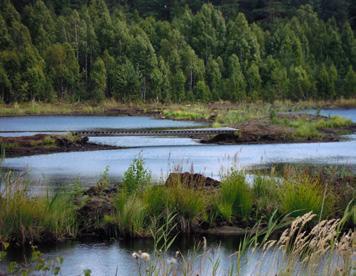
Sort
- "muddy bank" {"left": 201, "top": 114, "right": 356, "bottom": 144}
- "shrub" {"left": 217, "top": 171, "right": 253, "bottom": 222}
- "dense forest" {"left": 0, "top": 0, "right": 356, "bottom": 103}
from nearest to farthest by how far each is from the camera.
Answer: "shrub" {"left": 217, "top": 171, "right": 253, "bottom": 222}, "muddy bank" {"left": 201, "top": 114, "right": 356, "bottom": 144}, "dense forest" {"left": 0, "top": 0, "right": 356, "bottom": 103}

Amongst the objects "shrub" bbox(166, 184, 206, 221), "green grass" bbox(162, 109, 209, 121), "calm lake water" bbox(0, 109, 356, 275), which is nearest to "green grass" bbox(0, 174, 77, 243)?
"calm lake water" bbox(0, 109, 356, 275)

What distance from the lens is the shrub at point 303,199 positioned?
16.7 m

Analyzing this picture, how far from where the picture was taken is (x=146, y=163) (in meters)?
34.2

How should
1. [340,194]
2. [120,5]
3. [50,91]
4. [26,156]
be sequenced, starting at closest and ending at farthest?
[340,194] < [26,156] < [50,91] < [120,5]

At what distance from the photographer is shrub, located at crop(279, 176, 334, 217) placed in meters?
16.7

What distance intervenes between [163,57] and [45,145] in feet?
246

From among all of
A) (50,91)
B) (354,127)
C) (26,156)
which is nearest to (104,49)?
(50,91)

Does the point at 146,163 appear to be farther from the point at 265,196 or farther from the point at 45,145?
the point at 265,196

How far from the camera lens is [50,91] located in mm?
101812

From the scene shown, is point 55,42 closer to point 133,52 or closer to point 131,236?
point 133,52

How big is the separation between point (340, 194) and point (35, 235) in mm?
7163

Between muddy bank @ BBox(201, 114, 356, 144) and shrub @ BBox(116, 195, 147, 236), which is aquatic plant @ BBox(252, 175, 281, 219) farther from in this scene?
muddy bank @ BBox(201, 114, 356, 144)

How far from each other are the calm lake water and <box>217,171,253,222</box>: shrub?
592mm

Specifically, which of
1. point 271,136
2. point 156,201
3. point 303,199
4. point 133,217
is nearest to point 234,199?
point 303,199
